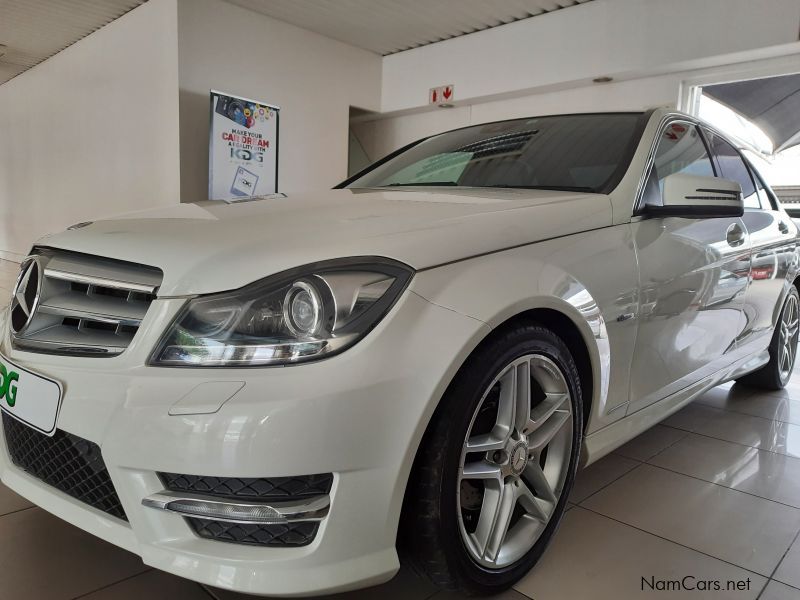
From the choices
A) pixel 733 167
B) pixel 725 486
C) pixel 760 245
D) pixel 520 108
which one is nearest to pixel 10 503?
pixel 725 486

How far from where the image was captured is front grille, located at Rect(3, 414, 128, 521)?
3.47ft

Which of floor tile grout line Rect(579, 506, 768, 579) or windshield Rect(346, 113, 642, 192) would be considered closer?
floor tile grout line Rect(579, 506, 768, 579)

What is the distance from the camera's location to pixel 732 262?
6.54ft

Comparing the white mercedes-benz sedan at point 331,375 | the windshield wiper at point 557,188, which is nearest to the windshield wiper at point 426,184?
the windshield wiper at point 557,188

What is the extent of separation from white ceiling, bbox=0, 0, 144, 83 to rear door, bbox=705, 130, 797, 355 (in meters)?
6.19

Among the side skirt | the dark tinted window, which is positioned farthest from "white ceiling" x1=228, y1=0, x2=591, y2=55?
the side skirt

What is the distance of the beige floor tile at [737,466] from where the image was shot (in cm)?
196

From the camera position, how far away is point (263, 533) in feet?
3.22

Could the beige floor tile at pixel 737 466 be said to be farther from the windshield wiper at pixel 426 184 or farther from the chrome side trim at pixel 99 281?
the chrome side trim at pixel 99 281

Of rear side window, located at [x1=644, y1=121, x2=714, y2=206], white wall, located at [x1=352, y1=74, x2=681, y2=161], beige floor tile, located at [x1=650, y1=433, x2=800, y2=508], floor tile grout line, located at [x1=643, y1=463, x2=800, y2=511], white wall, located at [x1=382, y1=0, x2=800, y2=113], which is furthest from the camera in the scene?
white wall, located at [x1=352, y1=74, x2=681, y2=161]

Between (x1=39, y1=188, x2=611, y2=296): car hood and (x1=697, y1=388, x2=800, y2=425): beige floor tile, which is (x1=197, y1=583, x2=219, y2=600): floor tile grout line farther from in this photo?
(x1=697, y1=388, x2=800, y2=425): beige floor tile

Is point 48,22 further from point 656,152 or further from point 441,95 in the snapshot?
point 656,152

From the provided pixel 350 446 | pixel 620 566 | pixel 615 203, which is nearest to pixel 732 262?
pixel 615 203

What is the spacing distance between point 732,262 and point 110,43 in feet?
23.9
